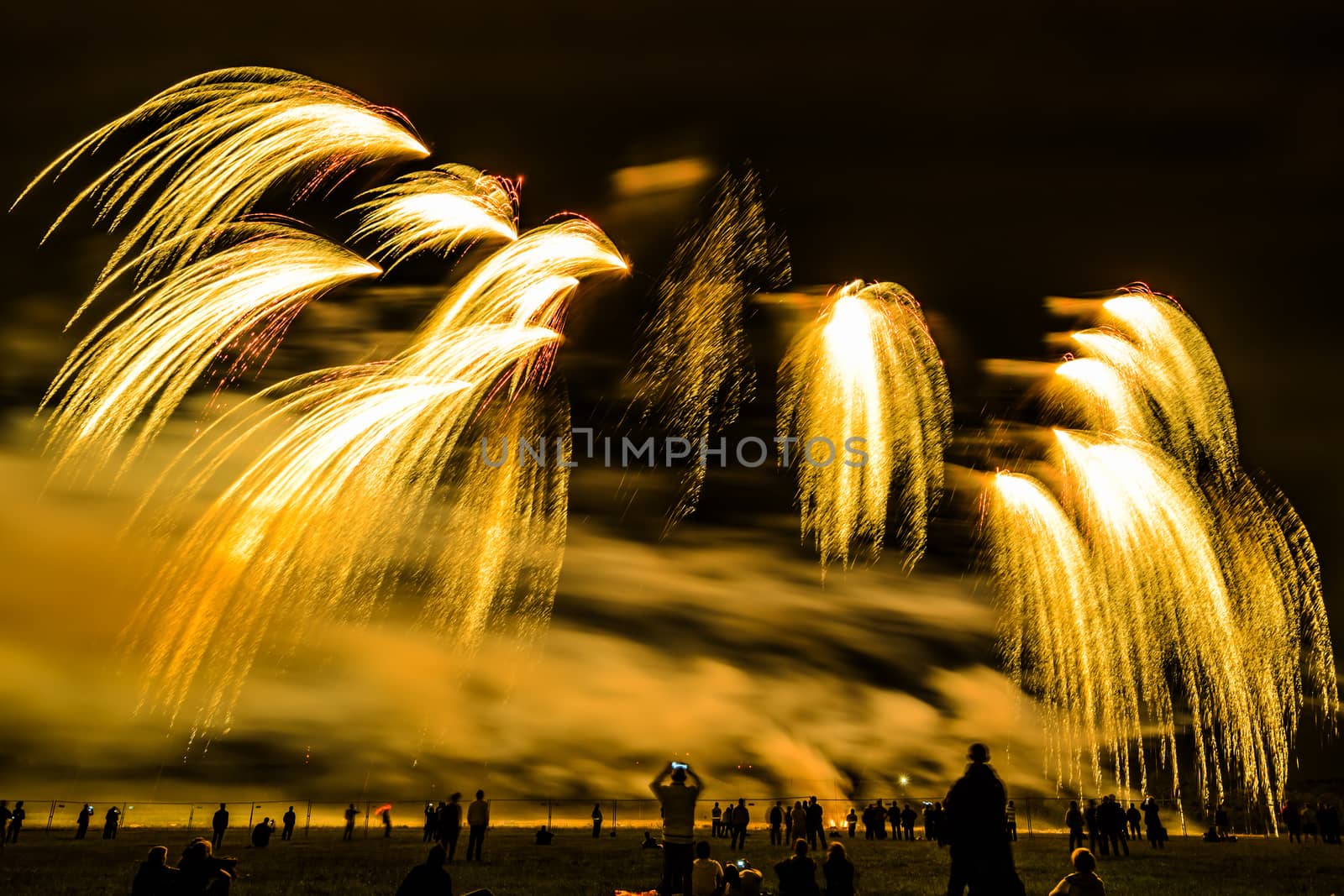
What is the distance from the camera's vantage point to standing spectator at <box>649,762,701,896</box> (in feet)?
40.0

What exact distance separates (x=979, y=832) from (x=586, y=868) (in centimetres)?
1163

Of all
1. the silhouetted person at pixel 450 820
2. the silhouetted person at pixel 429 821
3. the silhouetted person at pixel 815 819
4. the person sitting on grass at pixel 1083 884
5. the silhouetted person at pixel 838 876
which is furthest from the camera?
the silhouetted person at pixel 429 821

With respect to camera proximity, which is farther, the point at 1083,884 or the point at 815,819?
the point at 815,819

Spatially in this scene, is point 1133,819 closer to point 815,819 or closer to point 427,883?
point 815,819

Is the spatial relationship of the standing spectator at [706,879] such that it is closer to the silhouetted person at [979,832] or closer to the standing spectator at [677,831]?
the standing spectator at [677,831]

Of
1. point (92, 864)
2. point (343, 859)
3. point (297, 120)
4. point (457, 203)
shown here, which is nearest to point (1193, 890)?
point (343, 859)

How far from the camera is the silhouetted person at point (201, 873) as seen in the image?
8.96m

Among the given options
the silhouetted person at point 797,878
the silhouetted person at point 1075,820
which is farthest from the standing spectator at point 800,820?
the silhouetted person at point 797,878

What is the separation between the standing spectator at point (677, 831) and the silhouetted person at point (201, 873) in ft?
16.9

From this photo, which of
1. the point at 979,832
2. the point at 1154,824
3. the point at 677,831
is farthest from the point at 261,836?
the point at 1154,824

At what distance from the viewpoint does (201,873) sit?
29.6 ft

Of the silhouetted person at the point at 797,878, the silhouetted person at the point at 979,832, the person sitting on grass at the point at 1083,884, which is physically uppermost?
the silhouetted person at the point at 979,832

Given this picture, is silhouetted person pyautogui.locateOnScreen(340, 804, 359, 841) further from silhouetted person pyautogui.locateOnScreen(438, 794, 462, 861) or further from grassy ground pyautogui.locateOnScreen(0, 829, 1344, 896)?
silhouetted person pyautogui.locateOnScreen(438, 794, 462, 861)

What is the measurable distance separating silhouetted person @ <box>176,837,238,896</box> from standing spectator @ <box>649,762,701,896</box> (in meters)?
5.16
